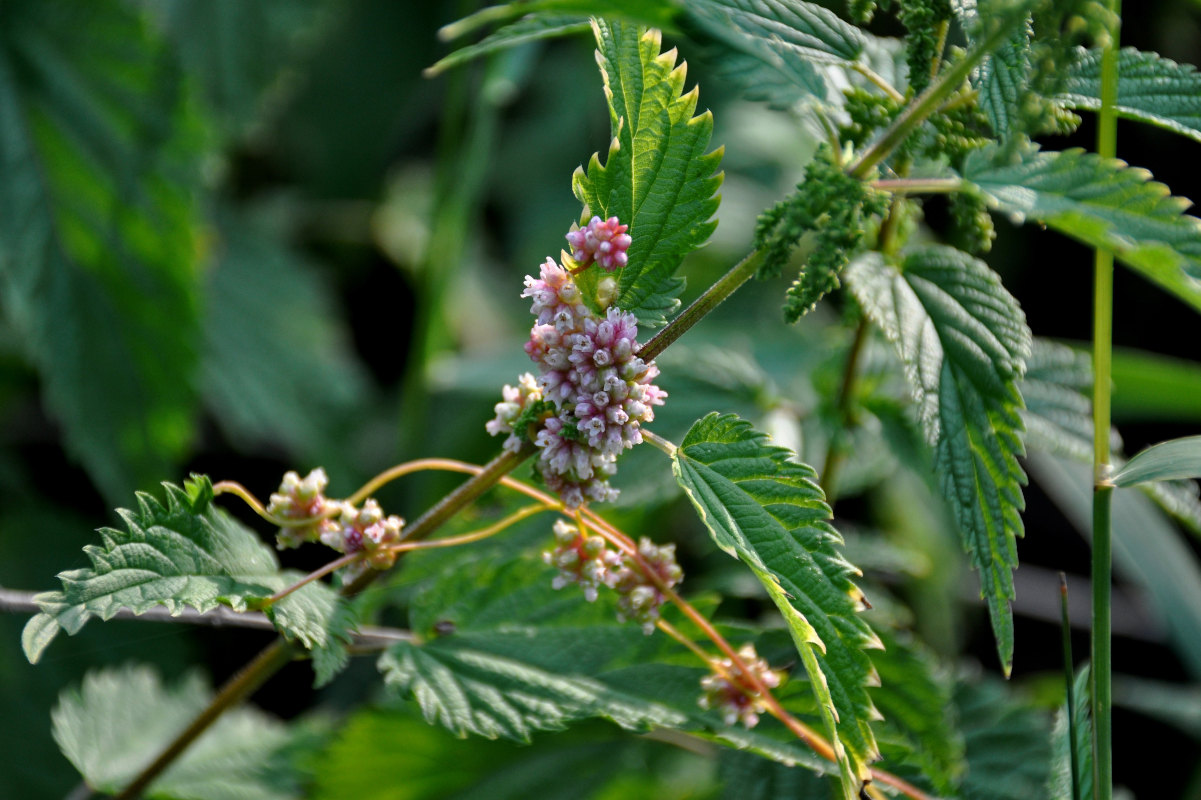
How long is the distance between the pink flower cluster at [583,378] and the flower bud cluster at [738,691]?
25cm

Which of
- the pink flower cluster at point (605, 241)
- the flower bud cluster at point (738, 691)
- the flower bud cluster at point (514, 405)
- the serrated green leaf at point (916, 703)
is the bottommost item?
the serrated green leaf at point (916, 703)

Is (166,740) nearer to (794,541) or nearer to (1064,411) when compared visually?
(794,541)

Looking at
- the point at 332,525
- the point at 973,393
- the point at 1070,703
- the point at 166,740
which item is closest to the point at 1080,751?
the point at 1070,703

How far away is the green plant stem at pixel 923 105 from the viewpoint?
625 mm

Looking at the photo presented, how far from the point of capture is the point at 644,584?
802 millimetres

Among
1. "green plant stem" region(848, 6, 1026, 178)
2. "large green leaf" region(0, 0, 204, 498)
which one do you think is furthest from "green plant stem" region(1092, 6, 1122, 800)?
"large green leaf" region(0, 0, 204, 498)

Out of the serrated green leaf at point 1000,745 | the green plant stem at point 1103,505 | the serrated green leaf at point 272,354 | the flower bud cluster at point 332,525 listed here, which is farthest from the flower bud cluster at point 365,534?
the serrated green leaf at point 272,354

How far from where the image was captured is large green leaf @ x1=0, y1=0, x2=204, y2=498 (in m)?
1.52

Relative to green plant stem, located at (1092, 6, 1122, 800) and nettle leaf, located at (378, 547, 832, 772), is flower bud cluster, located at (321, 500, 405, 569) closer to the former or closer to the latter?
nettle leaf, located at (378, 547, 832, 772)

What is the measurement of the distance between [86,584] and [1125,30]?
266 cm

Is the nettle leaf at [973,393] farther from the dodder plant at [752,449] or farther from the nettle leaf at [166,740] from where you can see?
the nettle leaf at [166,740]

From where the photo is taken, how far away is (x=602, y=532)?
2.63ft

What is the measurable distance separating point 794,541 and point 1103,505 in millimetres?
315

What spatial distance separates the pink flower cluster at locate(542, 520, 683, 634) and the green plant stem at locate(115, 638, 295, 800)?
0.24 metres
